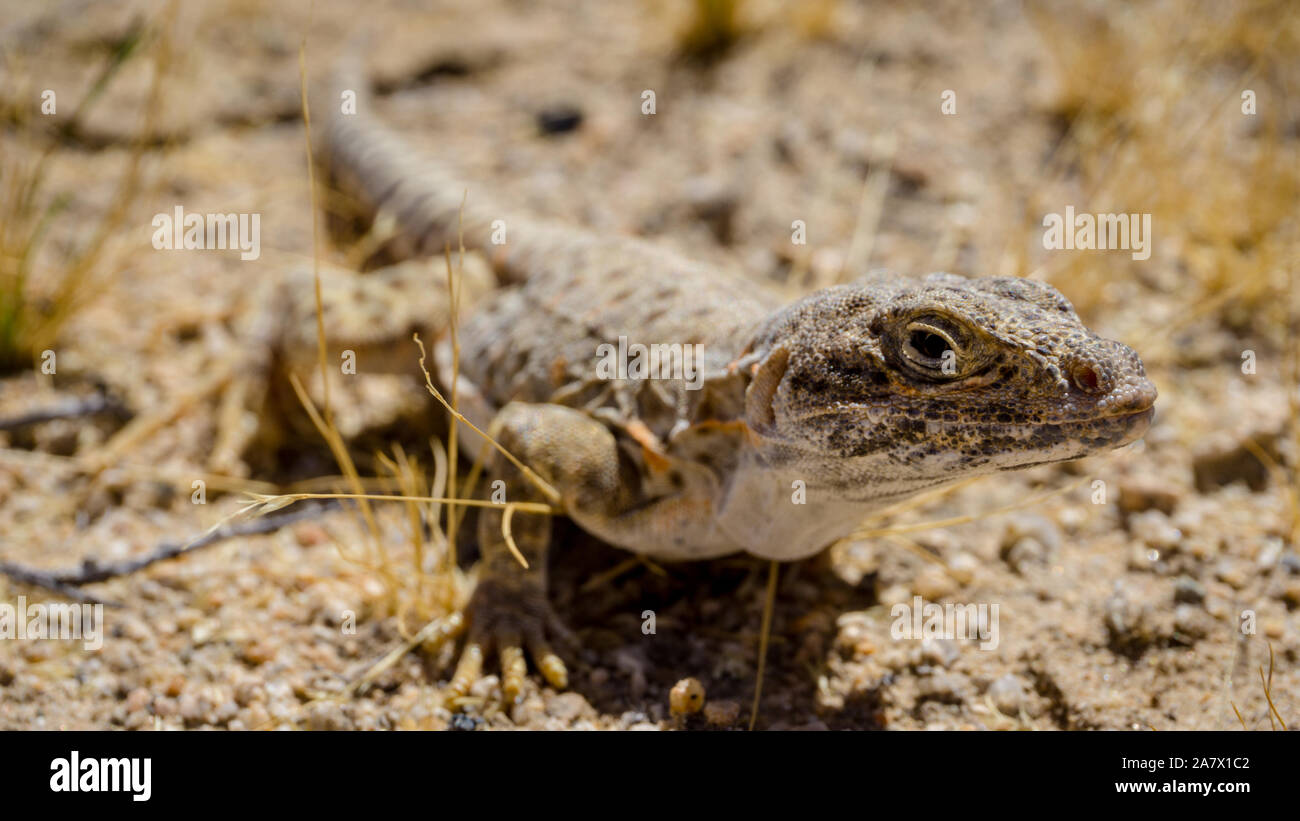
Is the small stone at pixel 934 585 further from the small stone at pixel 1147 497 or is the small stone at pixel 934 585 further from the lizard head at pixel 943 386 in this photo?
the lizard head at pixel 943 386

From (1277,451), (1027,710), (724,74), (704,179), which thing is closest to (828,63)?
(724,74)

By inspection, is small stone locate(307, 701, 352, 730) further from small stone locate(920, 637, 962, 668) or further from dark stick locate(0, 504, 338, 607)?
small stone locate(920, 637, 962, 668)

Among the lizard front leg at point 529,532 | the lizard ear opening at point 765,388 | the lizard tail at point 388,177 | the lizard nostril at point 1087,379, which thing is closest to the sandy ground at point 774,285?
the lizard front leg at point 529,532

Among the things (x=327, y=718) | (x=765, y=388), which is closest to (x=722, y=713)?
(x=765, y=388)

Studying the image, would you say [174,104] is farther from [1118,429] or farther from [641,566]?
[1118,429]

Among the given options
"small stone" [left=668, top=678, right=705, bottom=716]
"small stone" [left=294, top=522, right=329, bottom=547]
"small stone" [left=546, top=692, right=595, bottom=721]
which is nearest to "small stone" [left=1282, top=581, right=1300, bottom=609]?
"small stone" [left=668, top=678, right=705, bottom=716]

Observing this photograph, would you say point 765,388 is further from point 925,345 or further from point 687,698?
point 687,698

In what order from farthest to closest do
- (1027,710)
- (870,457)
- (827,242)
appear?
(827,242), (1027,710), (870,457)
